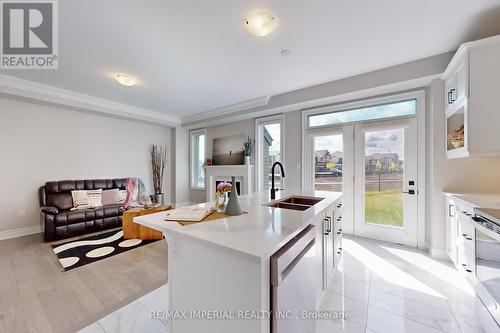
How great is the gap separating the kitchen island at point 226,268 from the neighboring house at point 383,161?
8.17ft

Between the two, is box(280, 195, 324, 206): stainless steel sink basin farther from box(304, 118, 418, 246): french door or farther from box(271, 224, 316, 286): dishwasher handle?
box(304, 118, 418, 246): french door

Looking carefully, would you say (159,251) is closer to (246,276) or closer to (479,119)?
(246,276)

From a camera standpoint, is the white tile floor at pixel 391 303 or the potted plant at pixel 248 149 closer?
the white tile floor at pixel 391 303

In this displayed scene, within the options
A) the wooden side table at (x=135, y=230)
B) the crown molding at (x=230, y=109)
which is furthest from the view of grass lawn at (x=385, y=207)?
the wooden side table at (x=135, y=230)

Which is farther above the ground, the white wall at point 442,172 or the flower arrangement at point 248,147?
the flower arrangement at point 248,147

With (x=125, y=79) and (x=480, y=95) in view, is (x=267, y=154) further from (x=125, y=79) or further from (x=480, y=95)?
(x=480, y=95)

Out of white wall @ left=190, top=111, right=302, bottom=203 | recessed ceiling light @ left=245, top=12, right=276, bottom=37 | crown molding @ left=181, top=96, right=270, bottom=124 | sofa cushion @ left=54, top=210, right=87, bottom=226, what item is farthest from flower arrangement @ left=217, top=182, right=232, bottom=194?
sofa cushion @ left=54, top=210, right=87, bottom=226

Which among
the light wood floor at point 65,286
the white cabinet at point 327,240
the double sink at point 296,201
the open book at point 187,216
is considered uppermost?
the open book at point 187,216

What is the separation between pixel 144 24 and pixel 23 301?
9.46 feet

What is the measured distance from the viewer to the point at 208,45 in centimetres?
238

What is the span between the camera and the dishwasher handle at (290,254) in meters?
0.90

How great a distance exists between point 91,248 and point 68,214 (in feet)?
3.17

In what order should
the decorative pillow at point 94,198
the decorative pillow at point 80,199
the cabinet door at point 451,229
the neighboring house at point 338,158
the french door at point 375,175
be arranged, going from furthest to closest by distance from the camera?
the decorative pillow at point 94,198, the decorative pillow at point 80,199, the neighboring house at point 338,158, the french door at point 375,175, the cabinet door at point 451,229

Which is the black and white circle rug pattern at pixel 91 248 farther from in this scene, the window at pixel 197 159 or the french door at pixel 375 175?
the french door at pixel 375 175
